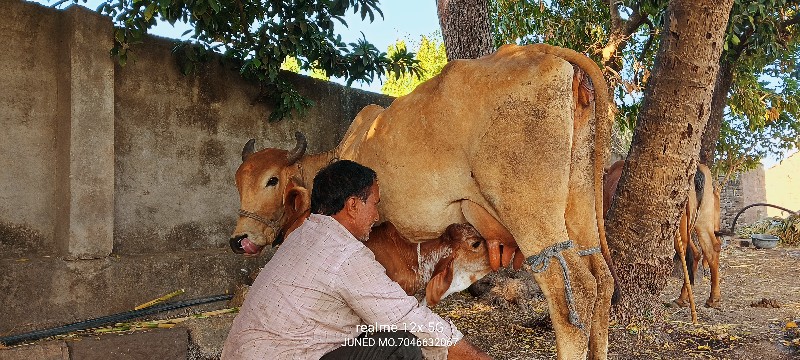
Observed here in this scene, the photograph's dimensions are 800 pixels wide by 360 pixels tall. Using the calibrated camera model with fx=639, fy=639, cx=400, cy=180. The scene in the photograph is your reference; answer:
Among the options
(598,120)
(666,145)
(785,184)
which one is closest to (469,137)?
(598,120)

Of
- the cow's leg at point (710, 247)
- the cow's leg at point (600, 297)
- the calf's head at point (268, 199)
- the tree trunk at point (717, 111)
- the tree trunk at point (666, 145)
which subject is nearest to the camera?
the cow's leg at point (600, 297)

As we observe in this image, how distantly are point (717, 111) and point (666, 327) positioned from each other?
4038 millimetres

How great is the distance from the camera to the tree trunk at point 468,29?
6277mm

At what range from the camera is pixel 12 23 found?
444cm

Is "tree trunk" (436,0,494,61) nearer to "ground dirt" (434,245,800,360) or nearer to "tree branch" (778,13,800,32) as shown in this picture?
"ground dirt" (434,245,800,360)

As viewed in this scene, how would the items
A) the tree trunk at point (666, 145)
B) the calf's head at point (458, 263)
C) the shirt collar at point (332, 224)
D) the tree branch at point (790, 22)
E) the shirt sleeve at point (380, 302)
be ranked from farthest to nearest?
the tree branch at point (790, 22), the tree trunk at point (666, 145), the calf's head at point (458, 263), the shirt collar at point (332, 224), the shirt sleeve at point (380, 302)

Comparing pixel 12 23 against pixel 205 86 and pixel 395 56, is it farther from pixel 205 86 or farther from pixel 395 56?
pixel 395 56

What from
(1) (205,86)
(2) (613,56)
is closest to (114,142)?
(1) (205,86)

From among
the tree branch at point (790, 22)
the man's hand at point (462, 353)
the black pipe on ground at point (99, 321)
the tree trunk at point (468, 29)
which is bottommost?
the black pipe on ground at point (99, 321)

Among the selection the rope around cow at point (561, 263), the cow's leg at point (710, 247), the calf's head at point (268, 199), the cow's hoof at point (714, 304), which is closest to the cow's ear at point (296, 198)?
the calf's head at point (268, 199)

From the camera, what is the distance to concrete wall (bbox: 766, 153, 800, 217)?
24.3 m

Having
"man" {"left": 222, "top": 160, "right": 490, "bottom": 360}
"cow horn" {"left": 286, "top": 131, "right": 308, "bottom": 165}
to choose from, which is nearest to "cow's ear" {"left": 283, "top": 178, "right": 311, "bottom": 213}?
"cow horn" {"left": 286, "top": 131, "right": 308, "bottom": 165}

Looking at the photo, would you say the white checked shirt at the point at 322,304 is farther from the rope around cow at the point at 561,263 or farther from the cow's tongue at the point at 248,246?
the cow's tongue at the point at 248,246

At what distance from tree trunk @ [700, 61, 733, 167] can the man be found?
6.82m
